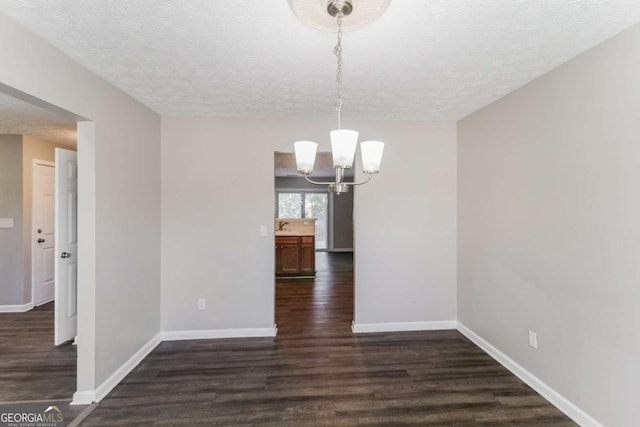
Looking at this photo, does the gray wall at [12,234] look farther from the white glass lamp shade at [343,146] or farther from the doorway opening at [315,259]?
Answer: the white glass lamp shade at [343,146]

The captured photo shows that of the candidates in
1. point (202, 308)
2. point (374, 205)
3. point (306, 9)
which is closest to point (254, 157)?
point (374, 205)

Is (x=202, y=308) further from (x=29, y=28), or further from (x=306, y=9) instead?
(x=306, y=9)

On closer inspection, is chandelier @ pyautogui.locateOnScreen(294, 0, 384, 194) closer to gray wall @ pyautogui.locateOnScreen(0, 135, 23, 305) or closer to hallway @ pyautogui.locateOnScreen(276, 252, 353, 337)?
hallway @ pyautogui.locateOnScreen(276, 252, 353, 337)

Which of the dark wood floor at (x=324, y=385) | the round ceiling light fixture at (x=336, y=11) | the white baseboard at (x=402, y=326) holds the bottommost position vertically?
the dark wood floor at (x=324, y=385)

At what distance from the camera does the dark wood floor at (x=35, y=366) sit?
2188 millimetres

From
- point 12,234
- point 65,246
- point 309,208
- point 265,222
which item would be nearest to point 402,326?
point 265,222

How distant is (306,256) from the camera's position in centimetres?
611

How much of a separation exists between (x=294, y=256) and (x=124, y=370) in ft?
12.4

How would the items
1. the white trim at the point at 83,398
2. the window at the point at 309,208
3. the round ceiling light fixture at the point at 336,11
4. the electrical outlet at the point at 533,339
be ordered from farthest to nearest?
1. the window at the point at 309,208
2. the electrical outlet at the point at 533,339
3. the white trim at the point at 83,398
4. the round ceiling light fixture at the point at 336,11

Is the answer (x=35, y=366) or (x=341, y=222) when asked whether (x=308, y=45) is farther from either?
(x=341, y=222)

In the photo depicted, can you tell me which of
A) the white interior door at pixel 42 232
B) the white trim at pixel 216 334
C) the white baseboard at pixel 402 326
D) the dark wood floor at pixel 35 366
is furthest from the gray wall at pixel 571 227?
the white interior door at pixel 42 232

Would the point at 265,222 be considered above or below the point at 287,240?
above

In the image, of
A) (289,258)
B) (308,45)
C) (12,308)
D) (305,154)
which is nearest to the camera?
(305,154)

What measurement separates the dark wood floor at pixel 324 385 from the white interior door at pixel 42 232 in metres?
2.56
